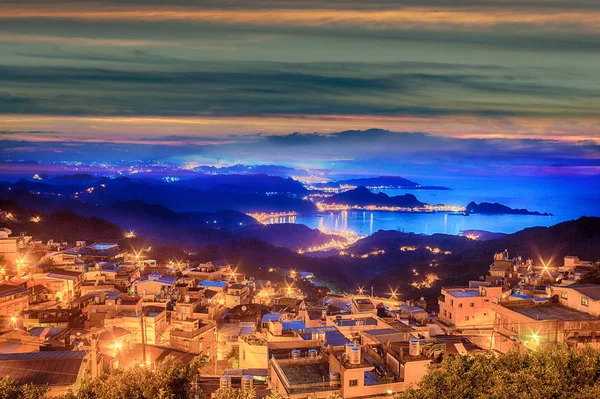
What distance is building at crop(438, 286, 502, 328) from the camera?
19938mm

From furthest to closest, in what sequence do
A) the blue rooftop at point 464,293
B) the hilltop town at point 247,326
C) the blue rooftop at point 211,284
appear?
1. the blue rooftop at point 211,284
2. the blue rooftop at point 464,293
3. the hilltop town at point 247,326

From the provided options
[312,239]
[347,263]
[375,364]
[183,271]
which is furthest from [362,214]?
[375,364]

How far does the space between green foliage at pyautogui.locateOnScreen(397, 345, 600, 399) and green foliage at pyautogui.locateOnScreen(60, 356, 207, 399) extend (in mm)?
3686

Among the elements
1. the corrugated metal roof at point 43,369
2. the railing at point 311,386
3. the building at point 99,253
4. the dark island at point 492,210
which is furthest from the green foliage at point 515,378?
the dark island at point 492,210

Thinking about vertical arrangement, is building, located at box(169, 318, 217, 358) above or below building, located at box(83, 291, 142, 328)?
below

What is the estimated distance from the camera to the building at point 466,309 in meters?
19.9

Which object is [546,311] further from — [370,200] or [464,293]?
[370,200]

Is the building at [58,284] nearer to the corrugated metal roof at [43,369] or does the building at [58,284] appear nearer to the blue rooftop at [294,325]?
the blue rooftop at [294,325]

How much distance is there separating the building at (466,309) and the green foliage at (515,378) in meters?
9.41

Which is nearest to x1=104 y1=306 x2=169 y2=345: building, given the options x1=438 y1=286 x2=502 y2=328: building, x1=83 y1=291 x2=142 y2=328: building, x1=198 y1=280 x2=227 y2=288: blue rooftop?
x1=83 y1=291 x2=142 y2=328: building

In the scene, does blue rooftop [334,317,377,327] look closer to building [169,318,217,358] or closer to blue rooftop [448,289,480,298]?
building [169,318,217,358]

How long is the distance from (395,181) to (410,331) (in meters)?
169

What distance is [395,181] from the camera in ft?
595

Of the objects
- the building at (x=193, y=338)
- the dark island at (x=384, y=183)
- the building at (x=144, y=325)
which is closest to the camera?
the building at (x=193, y=338)
